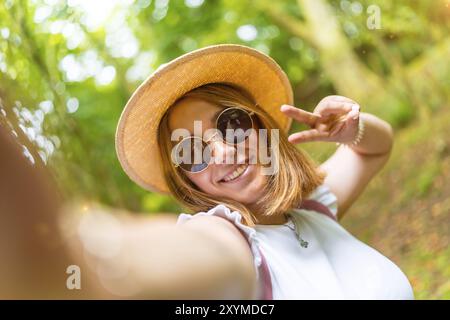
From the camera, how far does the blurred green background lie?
42.1 inches

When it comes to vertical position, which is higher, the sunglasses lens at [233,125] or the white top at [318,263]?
the sunglasses lens at [233,125]

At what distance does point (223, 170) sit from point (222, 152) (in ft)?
0.08

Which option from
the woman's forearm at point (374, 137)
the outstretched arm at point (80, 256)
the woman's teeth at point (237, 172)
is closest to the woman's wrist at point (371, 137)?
the woman's forearm at point (374, 137)

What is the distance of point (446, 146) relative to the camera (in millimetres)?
1488

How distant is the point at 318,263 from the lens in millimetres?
689

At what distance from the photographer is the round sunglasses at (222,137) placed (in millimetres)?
702

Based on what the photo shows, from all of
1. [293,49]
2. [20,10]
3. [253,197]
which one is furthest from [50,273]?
[293,49]

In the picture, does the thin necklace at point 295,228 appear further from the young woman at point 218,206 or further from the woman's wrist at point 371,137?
the woman's wrist at point 371,137

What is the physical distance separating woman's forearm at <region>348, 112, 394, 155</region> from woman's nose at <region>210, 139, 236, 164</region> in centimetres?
26

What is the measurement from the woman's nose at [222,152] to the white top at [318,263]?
0.25ft

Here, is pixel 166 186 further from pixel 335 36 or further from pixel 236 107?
pixel 335 36

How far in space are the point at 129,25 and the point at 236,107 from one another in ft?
5.50

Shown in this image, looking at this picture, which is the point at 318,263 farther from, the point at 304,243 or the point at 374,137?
the point at 374,137

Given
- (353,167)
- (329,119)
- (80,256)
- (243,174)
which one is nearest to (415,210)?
(353,167)
